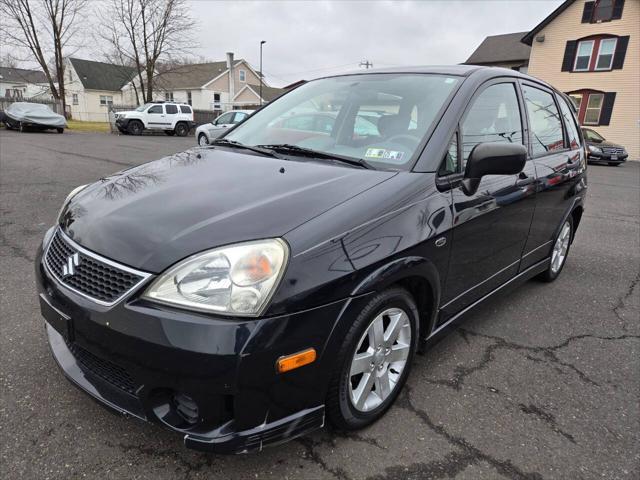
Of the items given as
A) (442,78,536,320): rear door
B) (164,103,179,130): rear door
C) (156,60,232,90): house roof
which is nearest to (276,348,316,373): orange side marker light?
(442,78,536,320): rear door

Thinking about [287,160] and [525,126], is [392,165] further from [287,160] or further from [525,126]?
[525,126]

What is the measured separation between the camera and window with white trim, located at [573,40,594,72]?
79.0 feet

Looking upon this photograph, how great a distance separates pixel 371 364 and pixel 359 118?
152 cm

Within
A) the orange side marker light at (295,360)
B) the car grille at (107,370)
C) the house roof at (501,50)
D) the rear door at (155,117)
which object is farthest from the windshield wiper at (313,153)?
the house roof at (501,50)

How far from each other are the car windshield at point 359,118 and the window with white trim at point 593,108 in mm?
26583

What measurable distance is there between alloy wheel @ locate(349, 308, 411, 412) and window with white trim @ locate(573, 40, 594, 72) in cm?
2798

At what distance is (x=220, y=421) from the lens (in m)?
1.62

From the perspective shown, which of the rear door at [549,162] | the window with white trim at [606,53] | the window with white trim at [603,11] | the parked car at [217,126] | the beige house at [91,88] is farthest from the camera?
the beige house at [91,88]

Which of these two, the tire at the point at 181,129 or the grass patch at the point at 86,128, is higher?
the tire at the point at 181,129

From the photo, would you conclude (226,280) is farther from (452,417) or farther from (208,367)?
(452,417)

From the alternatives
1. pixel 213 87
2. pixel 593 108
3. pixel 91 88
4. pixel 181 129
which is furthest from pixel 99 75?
pixel 593 108

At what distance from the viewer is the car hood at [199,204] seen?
1.71 metres

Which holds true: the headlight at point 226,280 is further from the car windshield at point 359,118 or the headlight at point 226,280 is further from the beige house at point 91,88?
the beige house at point 91,88

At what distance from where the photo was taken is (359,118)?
2770mm
